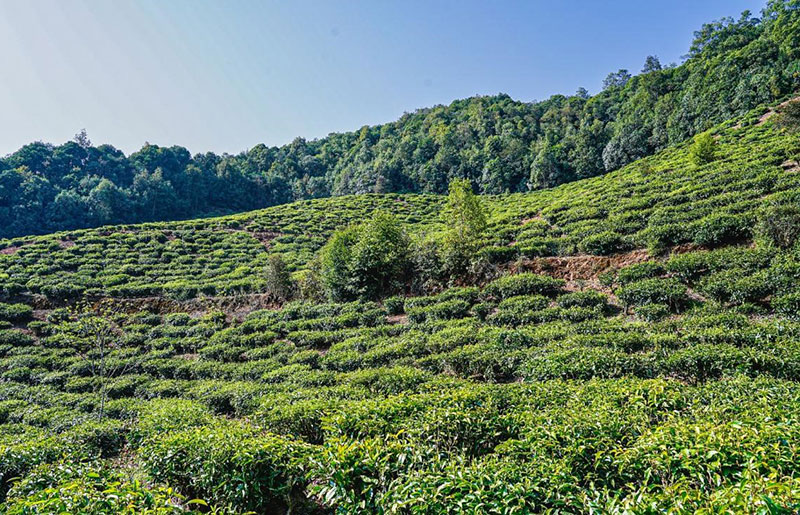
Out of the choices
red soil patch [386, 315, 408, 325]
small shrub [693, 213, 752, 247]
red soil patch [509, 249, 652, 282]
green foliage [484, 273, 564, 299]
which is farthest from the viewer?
red soil patch [386, 315, 408, 325]

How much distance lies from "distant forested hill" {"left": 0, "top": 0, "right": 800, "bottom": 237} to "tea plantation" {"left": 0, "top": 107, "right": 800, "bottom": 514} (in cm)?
2960

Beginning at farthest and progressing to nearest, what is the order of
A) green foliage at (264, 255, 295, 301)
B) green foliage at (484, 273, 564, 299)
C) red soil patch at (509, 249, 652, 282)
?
1. green foliage at (264, 255, 295, 301)
2. red soil patch at (509, 249, 652, 282)
3. green foliage at (484, 273, 564, 299)

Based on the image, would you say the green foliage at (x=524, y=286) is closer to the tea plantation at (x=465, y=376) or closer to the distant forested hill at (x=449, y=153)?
the tea plantation at (x=465, y=376)

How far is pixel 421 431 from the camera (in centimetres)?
507

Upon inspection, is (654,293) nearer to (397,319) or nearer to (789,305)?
(789,305)

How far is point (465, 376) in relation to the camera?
10.8 meters

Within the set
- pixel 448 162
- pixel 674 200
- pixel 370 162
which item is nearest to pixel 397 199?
pixel 448 162

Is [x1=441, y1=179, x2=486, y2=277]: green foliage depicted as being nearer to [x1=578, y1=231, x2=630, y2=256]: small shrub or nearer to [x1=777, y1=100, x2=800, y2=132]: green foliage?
[x1=578, y1=231, x2=630, y2=256]: small shrub

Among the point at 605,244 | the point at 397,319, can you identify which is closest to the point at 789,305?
the point at 605,244

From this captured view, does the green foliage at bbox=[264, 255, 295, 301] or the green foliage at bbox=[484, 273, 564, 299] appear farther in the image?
the green foliage at bbox=[264, 255, 295, 301]

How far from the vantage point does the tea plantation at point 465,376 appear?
369 centimetres

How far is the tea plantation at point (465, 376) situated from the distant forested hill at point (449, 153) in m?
29.6

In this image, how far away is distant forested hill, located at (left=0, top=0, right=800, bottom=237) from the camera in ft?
178

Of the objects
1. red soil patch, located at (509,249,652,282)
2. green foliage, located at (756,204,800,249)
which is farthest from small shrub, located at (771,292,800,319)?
red soil patch, located at (509,249,652,282)
